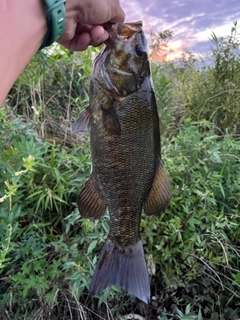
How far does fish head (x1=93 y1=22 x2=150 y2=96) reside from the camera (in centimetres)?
136

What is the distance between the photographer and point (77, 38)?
1606 millimetres

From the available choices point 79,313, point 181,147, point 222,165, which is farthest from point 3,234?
point 222,165

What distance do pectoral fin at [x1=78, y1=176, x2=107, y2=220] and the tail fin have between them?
0.61 ft

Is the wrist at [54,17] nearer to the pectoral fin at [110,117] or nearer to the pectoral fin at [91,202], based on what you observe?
the pectoral fin at [110,117]

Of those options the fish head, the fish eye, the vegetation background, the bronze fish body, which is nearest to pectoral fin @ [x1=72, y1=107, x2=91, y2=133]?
the bronze fish body

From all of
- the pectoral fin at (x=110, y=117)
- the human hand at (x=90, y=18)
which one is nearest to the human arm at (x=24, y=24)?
the human hand at (x=90, y=18)

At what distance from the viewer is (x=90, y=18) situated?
4.57ft

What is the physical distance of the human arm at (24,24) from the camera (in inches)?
33.9

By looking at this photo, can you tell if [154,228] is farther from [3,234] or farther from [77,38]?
[77,38]

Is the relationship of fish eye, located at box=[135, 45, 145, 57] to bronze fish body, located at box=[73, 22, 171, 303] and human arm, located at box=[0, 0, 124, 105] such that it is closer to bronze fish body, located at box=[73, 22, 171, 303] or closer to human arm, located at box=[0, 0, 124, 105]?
bronze fish body, located at box=[73, 22, 171, 303]

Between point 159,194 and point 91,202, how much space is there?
27 cm

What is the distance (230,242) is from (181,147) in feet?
2.31

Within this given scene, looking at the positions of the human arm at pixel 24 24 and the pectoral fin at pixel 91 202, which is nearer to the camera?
the human arm at pixel 24 24

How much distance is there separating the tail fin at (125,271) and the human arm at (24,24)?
863 mm
